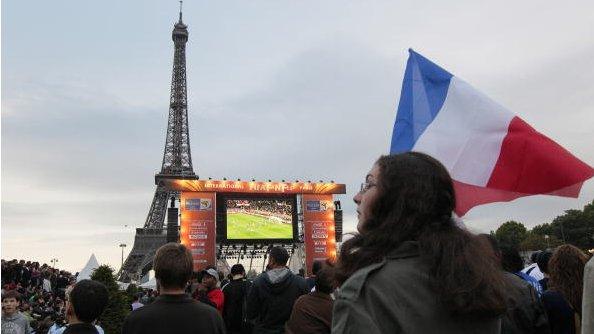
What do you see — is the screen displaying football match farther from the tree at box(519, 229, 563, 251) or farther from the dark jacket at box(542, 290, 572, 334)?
the tree at box(519, 229, 563, 251)

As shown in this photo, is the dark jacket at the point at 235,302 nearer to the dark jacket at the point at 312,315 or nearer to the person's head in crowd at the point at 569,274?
the dark jacket at the point at 312,315

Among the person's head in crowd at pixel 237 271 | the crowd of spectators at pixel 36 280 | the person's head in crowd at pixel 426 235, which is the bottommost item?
the crowd of spectators at pixel 36 280

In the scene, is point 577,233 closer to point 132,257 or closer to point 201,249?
point 132,257

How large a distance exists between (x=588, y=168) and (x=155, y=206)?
66.2 meters

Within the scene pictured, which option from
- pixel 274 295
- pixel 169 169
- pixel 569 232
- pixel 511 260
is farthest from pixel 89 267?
pixel 569 232

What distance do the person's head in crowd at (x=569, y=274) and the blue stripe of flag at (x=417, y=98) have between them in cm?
163

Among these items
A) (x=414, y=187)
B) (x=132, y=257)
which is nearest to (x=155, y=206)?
(x=132, y=257)

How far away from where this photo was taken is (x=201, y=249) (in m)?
32.8

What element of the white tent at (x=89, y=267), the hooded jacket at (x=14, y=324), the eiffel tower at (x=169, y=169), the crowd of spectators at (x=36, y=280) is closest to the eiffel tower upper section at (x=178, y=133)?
the eiffel tower at (x=169, y=169)

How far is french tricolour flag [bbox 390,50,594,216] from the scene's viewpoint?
4871 mm

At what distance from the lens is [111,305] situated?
38.8 ft

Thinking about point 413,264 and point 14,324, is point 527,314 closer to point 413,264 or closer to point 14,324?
point 413,264

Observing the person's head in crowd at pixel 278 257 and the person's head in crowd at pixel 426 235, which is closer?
the person's head in crowd at pixel 426 235

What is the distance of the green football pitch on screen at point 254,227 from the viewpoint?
34812mm
